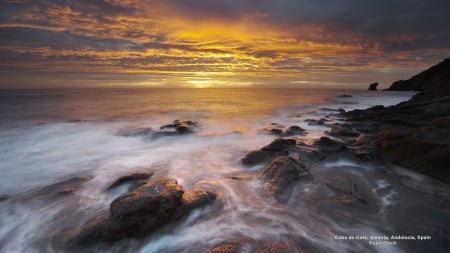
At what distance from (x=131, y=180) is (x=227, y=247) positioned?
4.07 m

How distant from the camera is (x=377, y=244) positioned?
153 inches

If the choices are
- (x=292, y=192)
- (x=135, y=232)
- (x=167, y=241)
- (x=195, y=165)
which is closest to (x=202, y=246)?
(x=167, y=241)

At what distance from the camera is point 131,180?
6535 millimetres

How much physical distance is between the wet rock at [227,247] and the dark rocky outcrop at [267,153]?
3717mm

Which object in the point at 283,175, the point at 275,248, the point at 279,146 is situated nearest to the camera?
the point at 275,248

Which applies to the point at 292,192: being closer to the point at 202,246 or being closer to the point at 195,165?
the point at 202,246

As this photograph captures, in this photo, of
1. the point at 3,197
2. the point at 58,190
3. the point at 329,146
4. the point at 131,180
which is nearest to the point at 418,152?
the point at 329,146

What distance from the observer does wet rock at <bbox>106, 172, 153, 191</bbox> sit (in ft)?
20.5

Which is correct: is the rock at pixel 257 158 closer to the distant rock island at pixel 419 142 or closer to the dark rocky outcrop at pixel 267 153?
the dark rocky outcrop at pixel 267 153

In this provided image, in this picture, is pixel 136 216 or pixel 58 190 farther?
pixel 58 190

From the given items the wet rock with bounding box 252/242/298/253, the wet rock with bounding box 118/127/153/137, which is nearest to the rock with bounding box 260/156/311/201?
the wet rock with bounding box 252/242/298/253

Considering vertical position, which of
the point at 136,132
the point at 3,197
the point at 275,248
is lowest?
the point at 136,132

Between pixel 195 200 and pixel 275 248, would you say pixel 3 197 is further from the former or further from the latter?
pixel 275 248

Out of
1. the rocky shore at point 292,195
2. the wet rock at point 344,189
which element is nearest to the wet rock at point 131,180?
the rocky shore at point 292,195
